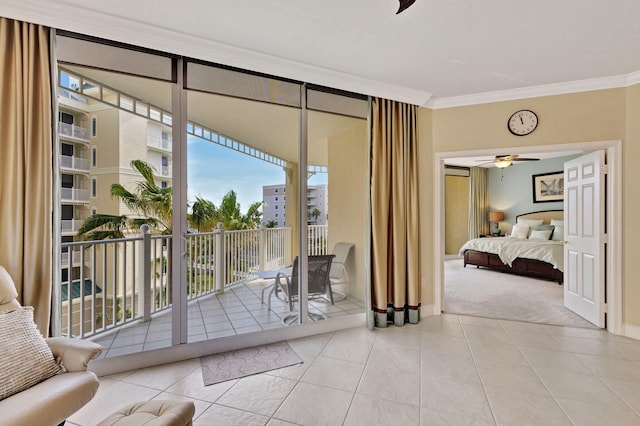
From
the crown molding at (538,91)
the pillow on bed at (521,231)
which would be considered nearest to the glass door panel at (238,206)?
the crown molding at (538,91)

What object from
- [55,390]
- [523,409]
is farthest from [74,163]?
[523,409]

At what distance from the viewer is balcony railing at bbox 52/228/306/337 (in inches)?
107

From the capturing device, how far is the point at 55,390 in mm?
1402

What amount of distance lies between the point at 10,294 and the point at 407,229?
3.27m

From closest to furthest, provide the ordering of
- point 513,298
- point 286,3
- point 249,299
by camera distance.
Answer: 1. point 286,3
2. point 249,299
3. point 513,298

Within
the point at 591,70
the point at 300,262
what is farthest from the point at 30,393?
the point at 591,70

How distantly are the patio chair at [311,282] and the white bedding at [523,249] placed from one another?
14.8ft

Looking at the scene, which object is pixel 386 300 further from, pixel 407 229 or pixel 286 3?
pixel 286 3

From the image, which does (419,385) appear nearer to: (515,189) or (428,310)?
(428,310)

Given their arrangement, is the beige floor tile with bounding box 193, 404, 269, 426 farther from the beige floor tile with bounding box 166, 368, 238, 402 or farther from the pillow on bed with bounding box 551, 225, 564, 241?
the pillow on bed with bounding box 551, 225, 564, 241

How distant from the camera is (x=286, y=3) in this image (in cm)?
199

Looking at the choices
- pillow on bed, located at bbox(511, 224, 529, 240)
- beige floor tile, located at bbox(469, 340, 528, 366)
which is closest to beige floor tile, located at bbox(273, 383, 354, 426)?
beige floor tile, located at bbox(469, 340, 528, 366)

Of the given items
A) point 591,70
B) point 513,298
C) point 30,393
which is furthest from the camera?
point 513,298

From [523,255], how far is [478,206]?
302 cm
